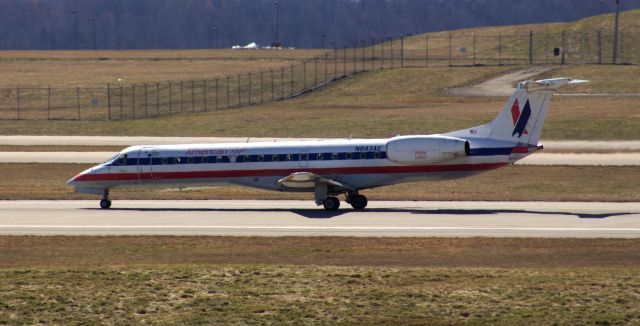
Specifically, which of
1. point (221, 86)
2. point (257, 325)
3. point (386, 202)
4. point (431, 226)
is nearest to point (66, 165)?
point (386, 202)

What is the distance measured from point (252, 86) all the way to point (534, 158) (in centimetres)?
5224

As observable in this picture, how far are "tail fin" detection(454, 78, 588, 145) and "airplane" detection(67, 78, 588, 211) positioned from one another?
4 centimetres

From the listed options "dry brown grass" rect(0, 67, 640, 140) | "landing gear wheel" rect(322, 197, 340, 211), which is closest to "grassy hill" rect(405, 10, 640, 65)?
"dry brown grass" rect(0, 67, 640, 140)

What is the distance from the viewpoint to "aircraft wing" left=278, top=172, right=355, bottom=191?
40.1m

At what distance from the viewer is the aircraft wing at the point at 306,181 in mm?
40094

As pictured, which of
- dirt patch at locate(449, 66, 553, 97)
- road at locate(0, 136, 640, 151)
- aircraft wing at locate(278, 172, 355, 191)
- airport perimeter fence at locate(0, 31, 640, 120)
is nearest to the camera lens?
aircraft wing at locate(278, 172, 355, 191)

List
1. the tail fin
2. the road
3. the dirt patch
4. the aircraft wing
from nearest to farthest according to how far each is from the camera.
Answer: the tail fin, the aircraft wing, the road, the dirt patch

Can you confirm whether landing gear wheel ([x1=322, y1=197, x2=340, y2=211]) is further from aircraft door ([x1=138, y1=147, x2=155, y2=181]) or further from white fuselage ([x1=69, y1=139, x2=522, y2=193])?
aircraft door ([x1=138, y1=147, x2=155, y2=181])

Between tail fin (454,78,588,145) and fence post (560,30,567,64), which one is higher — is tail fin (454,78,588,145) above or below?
below

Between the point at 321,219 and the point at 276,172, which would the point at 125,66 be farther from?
the point at 321,219

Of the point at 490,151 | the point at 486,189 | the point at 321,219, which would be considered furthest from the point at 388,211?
the point at 486,189

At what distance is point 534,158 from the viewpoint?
57375 mm

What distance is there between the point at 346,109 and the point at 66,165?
106 ft

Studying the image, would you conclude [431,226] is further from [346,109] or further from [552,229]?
[346,109]
